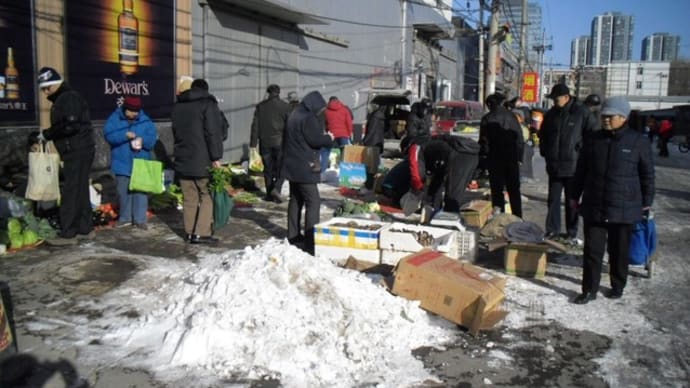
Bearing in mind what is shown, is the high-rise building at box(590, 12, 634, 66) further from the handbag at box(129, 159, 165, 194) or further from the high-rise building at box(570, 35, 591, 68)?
the handbag at box(129, 159, 165, 194)

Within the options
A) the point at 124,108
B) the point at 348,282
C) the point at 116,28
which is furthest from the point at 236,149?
the point at 348,282

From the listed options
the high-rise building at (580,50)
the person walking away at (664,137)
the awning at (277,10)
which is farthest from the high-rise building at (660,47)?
the awning at (277,10)

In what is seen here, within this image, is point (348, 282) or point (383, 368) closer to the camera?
point (383, 368)

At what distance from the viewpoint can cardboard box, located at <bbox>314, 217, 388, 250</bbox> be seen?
21.1 ft

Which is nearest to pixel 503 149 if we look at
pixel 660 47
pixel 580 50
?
pixel 580 50

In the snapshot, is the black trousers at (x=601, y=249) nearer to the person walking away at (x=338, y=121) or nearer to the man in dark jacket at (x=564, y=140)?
the man in dark jacket at (x=564, y=140)

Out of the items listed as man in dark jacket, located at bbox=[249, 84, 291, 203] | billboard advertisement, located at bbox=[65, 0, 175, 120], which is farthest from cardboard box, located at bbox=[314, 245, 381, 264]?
billboard advertisement, located at bbox=[65, 0, 175, 120]

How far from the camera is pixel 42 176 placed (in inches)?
278

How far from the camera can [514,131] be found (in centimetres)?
857

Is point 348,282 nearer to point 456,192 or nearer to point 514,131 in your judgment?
point 456,192

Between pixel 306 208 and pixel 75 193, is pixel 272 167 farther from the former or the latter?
pixel 75 193

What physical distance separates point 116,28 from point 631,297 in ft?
29.2

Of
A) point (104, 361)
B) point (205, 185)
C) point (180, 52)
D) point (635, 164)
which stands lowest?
point (104, 361)

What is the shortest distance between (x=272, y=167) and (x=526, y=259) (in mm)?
5457
